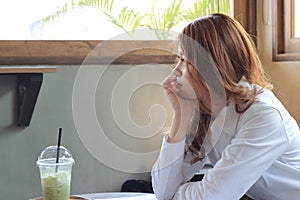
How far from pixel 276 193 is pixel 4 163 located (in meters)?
1.40

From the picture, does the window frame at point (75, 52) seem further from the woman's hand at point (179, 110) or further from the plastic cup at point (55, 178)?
the plastic cup at point (55, 178)

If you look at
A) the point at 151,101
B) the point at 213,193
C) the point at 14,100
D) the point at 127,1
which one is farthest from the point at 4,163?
the point at 213,193

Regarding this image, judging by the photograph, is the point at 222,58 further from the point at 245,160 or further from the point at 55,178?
the point at 55,178

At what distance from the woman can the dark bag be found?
29.3 inches

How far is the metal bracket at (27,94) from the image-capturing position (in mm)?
2129

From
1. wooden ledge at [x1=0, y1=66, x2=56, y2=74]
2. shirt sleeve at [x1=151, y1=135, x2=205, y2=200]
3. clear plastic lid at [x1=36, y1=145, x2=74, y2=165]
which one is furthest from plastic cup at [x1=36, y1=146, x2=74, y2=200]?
Result: wooden ledge at [x1=0, y1=66, x2=56, y2=74]

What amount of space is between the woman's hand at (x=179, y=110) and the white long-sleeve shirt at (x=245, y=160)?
1.3 inches

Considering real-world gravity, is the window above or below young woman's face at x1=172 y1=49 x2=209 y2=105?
above

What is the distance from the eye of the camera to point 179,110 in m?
1.53

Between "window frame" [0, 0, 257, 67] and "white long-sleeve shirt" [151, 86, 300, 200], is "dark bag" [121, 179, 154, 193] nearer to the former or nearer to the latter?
"window frame" [0, 0, 257, 67]

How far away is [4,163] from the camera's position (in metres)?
2.27

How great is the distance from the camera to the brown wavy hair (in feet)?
4.48

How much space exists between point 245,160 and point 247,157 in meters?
0.01

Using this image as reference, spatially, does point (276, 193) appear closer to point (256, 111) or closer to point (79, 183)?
point (256, 111)
